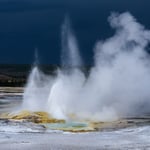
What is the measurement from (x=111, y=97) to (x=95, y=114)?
467cm

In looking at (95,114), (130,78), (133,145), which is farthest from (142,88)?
(133,145)

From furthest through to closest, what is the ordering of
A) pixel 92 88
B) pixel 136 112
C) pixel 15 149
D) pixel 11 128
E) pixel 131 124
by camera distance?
pixel 92 88
pixel 136 112
pixel 131 124
pixel 11 128
pixel 15 149

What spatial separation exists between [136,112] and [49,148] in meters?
20.8

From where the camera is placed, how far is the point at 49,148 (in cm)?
2508

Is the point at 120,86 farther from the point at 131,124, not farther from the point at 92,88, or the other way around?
the point at 131,124

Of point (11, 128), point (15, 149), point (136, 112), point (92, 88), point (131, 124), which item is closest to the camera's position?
point (15, 149)

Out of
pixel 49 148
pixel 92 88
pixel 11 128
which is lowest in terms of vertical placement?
pixel 49 148

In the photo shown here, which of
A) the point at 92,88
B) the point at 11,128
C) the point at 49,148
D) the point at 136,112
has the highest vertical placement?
the point at 92,88

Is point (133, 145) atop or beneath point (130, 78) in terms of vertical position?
beneath

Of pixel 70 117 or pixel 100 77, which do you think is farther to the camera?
pixel 100 77

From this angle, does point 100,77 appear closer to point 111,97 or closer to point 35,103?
point 111,97

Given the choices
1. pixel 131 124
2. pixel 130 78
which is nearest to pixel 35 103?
pixel 130 78

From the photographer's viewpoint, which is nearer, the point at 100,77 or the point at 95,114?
the point at 95,114

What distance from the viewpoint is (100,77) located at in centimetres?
4784
